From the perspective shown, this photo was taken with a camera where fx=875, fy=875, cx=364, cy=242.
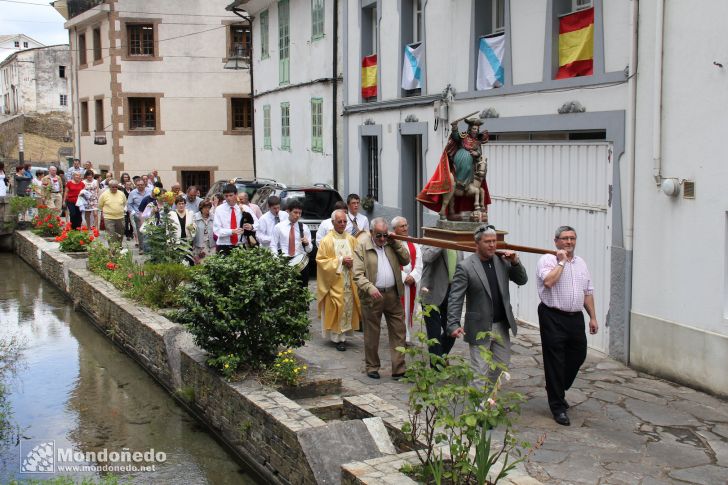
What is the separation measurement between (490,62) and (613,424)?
685 cm

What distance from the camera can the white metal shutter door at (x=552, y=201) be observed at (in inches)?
414

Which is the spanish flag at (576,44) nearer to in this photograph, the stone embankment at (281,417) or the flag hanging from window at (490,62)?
the flag hanging from window at (490,62)

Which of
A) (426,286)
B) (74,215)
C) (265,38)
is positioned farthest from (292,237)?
(265,38)

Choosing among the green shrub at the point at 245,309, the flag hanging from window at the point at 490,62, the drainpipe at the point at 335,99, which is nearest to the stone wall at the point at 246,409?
the green shrub at the point at 245,309

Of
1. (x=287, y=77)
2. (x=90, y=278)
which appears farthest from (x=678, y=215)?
(x=287, y=77)

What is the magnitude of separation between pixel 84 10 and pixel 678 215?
102 feet

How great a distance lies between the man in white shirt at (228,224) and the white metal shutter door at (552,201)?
155 inches

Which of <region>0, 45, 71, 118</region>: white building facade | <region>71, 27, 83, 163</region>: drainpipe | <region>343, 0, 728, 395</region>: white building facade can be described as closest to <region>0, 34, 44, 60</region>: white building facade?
<region>0, 45, 71, 118</region>: white building facade

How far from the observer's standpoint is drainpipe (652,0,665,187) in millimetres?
9289

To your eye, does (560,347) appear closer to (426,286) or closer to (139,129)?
(426,286)

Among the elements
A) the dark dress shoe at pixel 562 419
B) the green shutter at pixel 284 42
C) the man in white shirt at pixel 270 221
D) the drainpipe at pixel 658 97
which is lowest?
the dark dress shoe at pixel 562 419

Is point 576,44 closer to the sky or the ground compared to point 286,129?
closer to the sky

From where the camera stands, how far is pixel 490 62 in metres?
13.2

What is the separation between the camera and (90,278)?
1477cm
